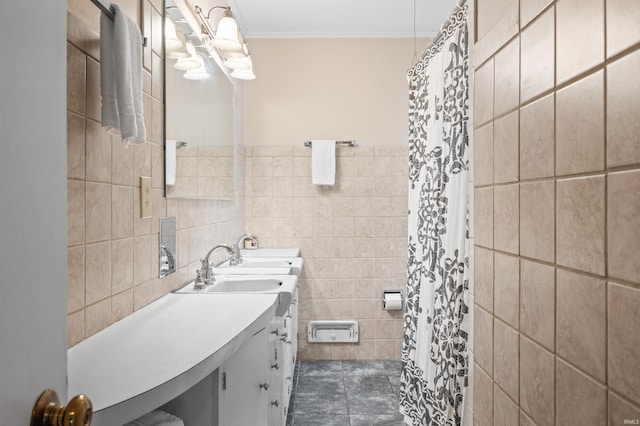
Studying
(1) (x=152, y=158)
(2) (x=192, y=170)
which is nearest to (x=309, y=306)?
(2) (x=192, y=170)

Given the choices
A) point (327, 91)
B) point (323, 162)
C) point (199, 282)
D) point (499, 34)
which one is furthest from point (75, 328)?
point (327, 91)

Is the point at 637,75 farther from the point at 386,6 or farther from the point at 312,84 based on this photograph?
the point at 312,84

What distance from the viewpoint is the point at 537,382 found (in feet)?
2.64

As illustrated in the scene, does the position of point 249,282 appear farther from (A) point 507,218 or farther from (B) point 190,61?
(A) point 507,218

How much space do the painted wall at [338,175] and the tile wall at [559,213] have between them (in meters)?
2.19

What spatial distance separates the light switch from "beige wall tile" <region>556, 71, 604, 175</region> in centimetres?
119

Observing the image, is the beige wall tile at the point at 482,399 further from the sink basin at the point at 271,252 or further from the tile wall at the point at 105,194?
the sink basin at the point at 271,252

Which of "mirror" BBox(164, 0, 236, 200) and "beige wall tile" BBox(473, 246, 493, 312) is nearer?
"beige wall tile" BBox(473, 246, 493, 312)

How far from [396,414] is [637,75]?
2321 millimetres

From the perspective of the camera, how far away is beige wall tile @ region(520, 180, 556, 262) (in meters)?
0.76

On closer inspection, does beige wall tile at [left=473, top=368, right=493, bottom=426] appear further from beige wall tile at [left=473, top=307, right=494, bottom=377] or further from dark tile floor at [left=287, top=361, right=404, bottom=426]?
dark tile floor at [left=287, top=361, right=404, bottom=426]

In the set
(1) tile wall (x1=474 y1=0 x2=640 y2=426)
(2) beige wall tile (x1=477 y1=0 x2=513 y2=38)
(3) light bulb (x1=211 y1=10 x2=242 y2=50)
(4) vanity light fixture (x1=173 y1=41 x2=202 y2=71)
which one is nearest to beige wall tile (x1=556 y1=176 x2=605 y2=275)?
(1) tile wall (x1=474 y1=0 x2=640 y2=426)

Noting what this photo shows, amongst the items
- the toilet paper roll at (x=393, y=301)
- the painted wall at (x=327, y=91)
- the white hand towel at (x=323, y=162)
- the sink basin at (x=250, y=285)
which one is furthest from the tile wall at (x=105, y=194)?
the toilet paper roll at (x=393, y=301)

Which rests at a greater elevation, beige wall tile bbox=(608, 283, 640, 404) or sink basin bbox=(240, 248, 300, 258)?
beige wall tile bbox=(608, 283, 640, 404)
